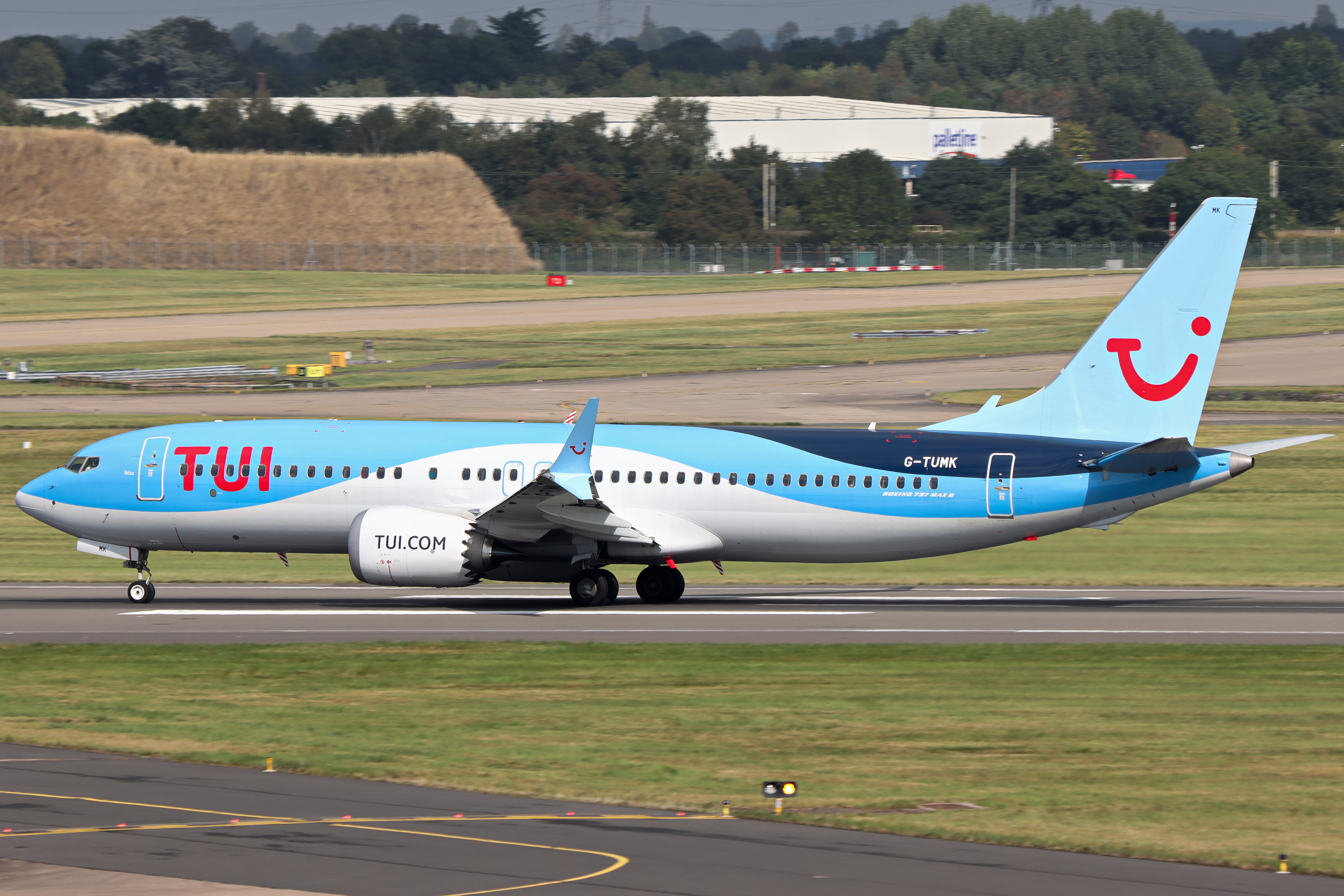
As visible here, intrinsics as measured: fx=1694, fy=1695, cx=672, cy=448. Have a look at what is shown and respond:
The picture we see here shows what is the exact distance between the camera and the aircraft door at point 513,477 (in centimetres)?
3738

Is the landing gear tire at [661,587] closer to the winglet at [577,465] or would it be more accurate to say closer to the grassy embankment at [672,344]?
the winglet at [577,465]

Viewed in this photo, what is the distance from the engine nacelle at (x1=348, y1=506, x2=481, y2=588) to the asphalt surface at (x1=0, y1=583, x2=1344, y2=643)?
863 millimetres

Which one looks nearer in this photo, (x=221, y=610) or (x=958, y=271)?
(x=221, y=610)

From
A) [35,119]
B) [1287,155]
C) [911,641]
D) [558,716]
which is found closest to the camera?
[558,716]

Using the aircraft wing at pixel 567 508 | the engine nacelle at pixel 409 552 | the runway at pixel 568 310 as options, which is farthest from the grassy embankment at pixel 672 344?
the engine nacelle at pixel 409 552

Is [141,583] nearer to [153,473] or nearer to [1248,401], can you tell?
[153,473]

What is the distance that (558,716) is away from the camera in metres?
24.9

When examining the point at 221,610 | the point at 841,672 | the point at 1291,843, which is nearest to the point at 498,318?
the point at 221,610

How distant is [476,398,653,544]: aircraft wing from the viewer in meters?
35.5

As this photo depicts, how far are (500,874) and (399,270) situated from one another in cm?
14647

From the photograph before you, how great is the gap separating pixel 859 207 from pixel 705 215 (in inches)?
584

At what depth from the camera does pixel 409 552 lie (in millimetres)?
35719

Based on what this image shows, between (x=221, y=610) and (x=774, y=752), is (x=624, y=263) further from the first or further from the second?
(x=774, y=752)

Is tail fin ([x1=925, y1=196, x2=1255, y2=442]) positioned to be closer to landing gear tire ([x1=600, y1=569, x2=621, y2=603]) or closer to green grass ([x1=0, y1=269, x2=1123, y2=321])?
landing gear tire ([x1=600, y1=569, x2=621, y2=603])
